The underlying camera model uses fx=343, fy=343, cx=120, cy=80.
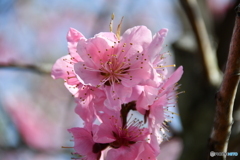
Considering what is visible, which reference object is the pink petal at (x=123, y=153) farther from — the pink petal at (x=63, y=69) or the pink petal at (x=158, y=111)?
the pink petal at (x=63, y=69)

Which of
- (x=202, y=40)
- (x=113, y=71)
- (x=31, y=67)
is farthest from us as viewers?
(x=202, y=40)

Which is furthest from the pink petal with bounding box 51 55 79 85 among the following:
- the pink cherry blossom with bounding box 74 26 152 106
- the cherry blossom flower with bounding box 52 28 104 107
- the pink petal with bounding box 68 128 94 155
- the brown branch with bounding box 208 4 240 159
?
the brown branch with bounding box 208 4 240 159

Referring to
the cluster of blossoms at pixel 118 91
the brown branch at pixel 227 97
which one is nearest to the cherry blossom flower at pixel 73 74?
the cluster of blossoms at pixel 118 91

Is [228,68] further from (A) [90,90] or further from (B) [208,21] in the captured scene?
(B) [208,21]

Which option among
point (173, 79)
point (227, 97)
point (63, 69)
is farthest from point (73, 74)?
point (227, 97)

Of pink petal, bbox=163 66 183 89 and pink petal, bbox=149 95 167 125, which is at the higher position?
pink petal, bbox=163 66 183 89

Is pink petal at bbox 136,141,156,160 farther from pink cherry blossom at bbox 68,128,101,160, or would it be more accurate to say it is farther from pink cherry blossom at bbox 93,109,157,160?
pink cherry blossom at bbox 68,128,101,160

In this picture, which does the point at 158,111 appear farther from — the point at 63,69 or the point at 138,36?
the point at 63,69
